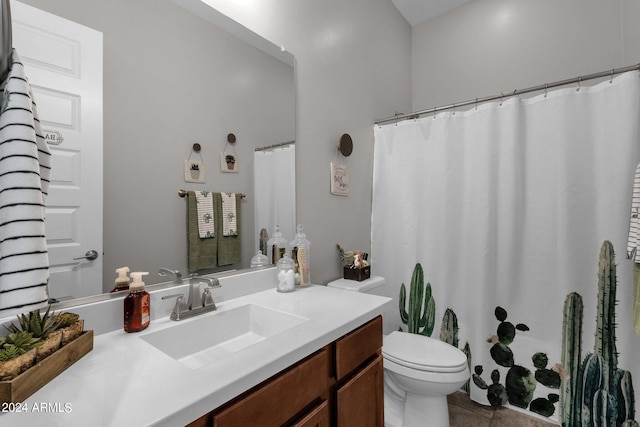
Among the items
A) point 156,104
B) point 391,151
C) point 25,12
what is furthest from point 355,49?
point 25,12

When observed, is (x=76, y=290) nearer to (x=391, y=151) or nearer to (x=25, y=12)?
(x=25, y=12)

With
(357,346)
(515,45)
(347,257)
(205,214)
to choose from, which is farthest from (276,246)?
(515,45)

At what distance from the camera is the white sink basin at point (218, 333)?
3.06 ft

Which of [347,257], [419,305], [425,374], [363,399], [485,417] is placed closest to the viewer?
[363,399]

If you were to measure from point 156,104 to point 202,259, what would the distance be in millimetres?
604

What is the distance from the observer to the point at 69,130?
Result: 89 centimetres

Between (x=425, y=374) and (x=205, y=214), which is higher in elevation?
(x=205, y=214)

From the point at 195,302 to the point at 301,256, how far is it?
21.7 inches

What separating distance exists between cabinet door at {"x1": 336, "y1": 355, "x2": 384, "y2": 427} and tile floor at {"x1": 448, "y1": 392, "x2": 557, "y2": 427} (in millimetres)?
868

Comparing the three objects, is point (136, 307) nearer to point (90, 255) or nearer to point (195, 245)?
point (90, 255)

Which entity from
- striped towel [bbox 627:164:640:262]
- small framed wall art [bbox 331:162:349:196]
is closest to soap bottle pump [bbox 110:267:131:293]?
small framed wall art [bbox 331:162:349:196]

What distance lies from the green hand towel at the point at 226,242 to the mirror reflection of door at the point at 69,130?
412 mm

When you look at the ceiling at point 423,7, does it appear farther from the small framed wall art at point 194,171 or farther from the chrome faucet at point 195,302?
the chrome faucet at point 195,302

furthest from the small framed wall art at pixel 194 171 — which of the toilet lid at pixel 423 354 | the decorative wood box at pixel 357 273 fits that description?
the toilet lid at pixel 423 354
